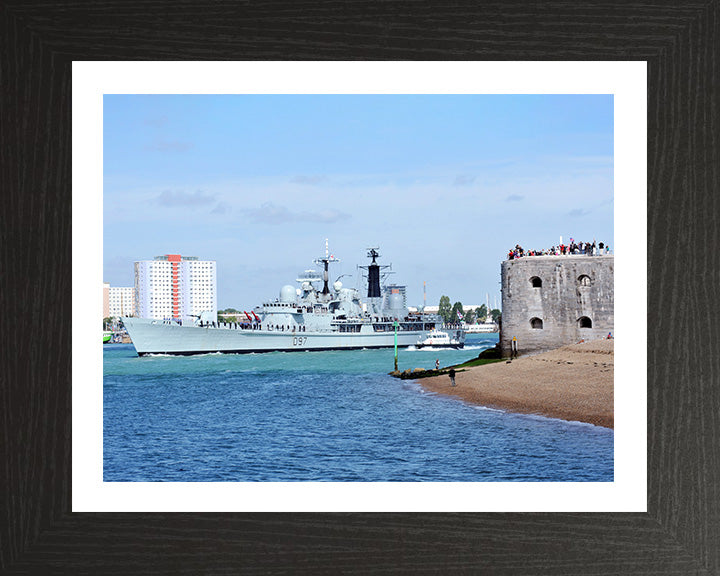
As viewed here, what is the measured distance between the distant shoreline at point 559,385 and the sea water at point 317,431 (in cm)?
33

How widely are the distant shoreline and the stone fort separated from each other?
0.59 metres

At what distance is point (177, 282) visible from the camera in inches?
1420

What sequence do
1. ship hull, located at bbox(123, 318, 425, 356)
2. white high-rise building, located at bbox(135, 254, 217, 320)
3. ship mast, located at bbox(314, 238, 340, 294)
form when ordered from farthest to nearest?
white high-rise building, located at bbox(135, 254, 217, 320)
ship mast, located at bbox(314, 238, 340, 294)
ship hull, located at bbox(123, 318, 425, 356)

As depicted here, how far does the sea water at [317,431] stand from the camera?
12328mm

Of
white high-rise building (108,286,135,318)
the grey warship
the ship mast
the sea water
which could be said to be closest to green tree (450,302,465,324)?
the grey warship

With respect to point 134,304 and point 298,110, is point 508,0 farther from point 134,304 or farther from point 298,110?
point 134,304

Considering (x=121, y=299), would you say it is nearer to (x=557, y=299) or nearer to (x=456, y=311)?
(x=456, y=311)

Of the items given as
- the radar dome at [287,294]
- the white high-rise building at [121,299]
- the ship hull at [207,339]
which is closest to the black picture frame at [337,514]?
the ship hull at [207,339]

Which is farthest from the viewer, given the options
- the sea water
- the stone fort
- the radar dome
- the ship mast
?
the ship mast

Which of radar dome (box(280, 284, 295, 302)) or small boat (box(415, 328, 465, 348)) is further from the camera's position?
small boat (box(415, 328, 465, 348))

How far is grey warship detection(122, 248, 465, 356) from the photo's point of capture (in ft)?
98.5

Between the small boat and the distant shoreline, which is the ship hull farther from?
the distant shoreline

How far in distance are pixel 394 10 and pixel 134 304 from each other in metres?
39.8

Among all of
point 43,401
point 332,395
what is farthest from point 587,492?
point 332,395
